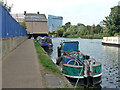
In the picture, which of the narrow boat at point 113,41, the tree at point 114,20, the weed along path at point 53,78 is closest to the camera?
the weed along path at point 53,78

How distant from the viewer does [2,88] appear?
6082 millimetres

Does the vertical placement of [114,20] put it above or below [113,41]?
above

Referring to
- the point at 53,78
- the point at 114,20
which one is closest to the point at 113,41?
the point at 114,20

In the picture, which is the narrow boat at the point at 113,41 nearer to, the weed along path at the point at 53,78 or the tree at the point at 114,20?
the tree at the point at 114,20

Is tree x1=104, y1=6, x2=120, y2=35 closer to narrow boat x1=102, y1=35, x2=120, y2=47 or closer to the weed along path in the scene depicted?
narrow boat x1=102, y1=35, x2=120, y2=47

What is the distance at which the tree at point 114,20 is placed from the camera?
86625mm

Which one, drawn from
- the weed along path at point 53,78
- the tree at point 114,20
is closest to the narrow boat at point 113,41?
the tree at point 114,20

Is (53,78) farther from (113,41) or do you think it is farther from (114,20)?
(114,20)

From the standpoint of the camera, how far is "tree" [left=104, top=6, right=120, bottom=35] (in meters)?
86.6

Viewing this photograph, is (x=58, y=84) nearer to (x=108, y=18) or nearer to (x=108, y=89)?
(x=108, y=89)

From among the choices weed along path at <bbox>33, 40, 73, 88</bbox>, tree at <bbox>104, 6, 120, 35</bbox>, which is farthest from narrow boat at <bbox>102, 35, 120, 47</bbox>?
weed along path at <bbox>33, 40, 73, 88</bbox>

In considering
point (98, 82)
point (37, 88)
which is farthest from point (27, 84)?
point (98, 82)

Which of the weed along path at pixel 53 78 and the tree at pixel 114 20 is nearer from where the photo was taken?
the weed along path at pixel 53 78

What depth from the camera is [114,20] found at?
87312 mm
